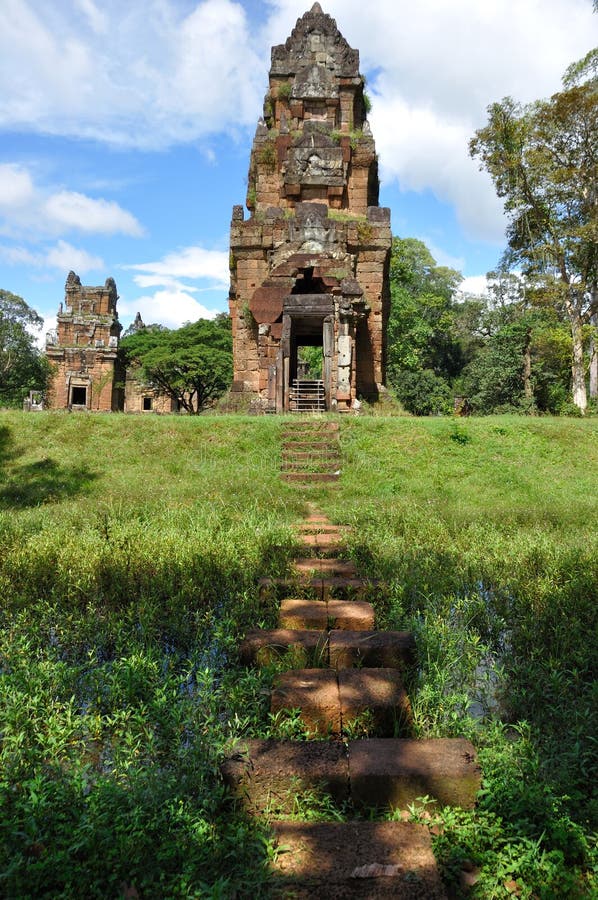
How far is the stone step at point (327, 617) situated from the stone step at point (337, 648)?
0.25 meters

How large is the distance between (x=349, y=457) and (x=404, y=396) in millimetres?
21111

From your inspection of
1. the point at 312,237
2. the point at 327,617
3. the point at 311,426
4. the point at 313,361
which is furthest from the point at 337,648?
the point at 313,361

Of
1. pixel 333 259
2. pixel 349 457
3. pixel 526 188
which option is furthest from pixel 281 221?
pixel 526 188

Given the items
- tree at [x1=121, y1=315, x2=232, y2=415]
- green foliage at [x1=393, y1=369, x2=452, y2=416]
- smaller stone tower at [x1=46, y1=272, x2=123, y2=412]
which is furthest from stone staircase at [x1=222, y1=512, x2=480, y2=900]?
smaller stone tower at [x1=46, y1=272, x2=123, y2=412]

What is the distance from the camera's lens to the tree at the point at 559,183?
1970 centimetres

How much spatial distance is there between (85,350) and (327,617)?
30.7 meters

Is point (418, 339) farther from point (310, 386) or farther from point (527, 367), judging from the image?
point (310, 386)

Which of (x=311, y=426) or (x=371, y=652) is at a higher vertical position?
(x=311, y=426)

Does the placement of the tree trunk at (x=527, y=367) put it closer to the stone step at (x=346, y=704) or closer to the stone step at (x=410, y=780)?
the stone step at (x=346, y=704)

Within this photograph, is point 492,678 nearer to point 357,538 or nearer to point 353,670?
point 353,670

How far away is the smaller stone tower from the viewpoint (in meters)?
31.1

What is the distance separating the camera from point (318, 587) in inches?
176

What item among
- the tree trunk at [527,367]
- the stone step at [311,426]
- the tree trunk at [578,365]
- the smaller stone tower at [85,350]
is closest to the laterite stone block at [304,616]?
the stone step at [311,426]

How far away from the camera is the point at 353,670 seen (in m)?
3.02
